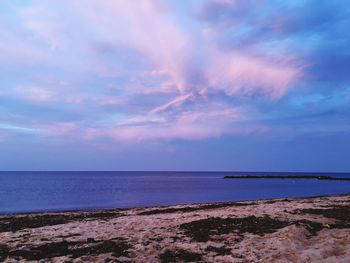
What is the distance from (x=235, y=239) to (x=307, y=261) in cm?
336

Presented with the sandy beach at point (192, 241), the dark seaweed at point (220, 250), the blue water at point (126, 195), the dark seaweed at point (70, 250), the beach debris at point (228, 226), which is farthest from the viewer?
the blue water at point (126, 195)

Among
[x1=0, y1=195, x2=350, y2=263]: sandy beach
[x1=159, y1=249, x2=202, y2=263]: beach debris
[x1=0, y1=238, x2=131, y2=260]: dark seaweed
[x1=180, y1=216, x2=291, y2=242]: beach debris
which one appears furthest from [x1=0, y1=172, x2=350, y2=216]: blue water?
[x1=159, y1=249, x2=202, y2=263]: beach debris

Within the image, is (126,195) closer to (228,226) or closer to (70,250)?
(228,226)

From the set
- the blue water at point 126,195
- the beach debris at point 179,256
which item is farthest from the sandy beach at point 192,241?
the blue water at point 126,195

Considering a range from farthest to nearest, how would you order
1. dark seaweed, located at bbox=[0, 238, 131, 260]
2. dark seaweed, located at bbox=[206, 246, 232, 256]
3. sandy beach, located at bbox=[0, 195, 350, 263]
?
dark seaweed, located at bbox=[0, 238, 131, 260] → dark seaweed, located at bbox=[206, 246, 232, 256] → sandy beach, located at bbox=[0, 195, 350, 263]

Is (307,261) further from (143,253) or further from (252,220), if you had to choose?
(252,220)

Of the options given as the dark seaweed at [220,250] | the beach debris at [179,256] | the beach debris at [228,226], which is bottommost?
the beach debris at [179,256]

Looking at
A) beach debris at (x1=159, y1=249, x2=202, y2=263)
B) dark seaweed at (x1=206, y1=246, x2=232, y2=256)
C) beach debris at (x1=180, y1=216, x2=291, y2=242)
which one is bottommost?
beach debris at (x1=159, y1=249, x2=202, y2=263)

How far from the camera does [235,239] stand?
12297mm

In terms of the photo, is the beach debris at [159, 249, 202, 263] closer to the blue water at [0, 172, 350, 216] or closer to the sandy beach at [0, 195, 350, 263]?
the sandy beach at [0, 195, 350, 263]

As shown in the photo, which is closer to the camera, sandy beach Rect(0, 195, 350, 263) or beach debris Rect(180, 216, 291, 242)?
sandy beach Rect(0, 195, 350, 263)

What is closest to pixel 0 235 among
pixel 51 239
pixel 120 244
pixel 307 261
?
pixel 51 239

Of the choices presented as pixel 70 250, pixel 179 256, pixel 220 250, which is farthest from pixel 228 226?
pixel 70 250

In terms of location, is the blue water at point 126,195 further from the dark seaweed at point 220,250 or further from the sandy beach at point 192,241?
the dark seaweed at point 220,250
